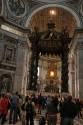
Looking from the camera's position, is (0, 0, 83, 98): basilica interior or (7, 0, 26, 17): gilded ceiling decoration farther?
(7, 0, 26, 17): gilded ceiling decoration

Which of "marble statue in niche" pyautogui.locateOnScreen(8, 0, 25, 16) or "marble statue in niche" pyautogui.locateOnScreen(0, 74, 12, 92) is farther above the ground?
"marble statue in niche" pyautogui.locateOnScreen(8, 0, 25, 16)

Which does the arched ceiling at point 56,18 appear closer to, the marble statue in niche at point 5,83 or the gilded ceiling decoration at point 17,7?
the gilded ceiling decoration at point 17,7

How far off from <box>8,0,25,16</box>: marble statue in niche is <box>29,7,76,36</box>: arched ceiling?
Result: 1.81 metres

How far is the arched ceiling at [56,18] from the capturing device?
20188 mm

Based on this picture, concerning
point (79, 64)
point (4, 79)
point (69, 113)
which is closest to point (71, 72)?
point (79, 64)

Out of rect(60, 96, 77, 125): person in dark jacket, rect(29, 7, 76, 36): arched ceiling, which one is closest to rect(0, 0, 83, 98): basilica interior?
rect(29, 7, 76, 36): arched ceiling

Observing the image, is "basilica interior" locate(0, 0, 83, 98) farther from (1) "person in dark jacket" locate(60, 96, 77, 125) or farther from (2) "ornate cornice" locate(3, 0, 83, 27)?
(1) "person in dark jacket" locate(60, 96, 77, 125)

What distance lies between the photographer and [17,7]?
60.5 ft

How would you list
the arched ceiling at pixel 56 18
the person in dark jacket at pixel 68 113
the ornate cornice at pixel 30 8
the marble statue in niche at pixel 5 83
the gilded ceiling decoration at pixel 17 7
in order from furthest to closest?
the arched ceiling at pixel 56 18 < the gilded ceiling decoration at pixel 17 7 < the ornate cornice at pixel 30 8 < the marble statue in niche at pixel 5 83 < the person in dark jacket at pixel 68 113

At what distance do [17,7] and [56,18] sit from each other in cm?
564

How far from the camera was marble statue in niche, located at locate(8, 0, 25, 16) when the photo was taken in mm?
17950

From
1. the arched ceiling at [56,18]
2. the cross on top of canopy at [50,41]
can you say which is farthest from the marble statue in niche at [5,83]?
the arched ceiling at [56,18]

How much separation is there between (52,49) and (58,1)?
593cm

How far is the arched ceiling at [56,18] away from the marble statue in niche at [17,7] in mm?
1806
